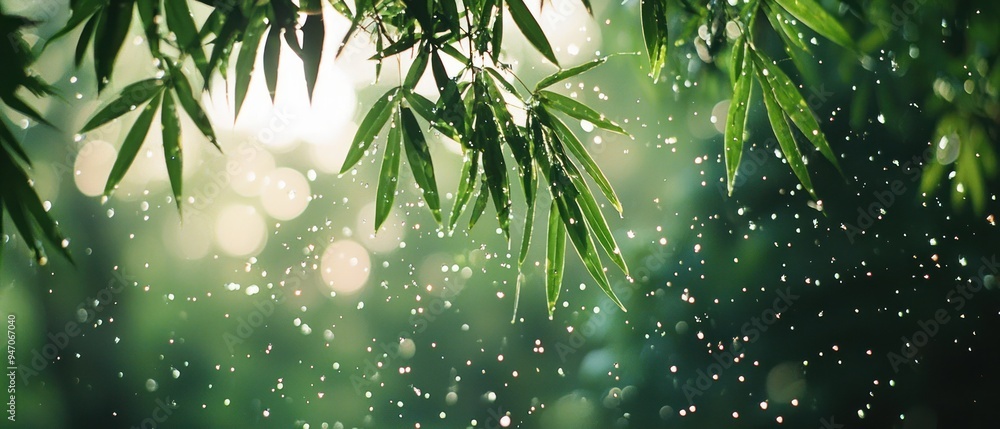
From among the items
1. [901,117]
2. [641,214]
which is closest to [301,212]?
[641,214]

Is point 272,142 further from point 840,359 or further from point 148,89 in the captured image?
point 148,89

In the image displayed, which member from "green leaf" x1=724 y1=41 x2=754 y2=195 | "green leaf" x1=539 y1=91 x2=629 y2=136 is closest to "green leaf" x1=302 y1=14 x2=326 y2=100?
"green leaf" x1=539 y1=91 x2=629 y2=136

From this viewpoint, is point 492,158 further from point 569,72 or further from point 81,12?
point 81,12

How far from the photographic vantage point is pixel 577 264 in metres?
3.88

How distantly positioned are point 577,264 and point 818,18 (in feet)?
10.1

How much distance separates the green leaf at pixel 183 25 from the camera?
2.17ft

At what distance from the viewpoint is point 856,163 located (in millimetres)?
2342

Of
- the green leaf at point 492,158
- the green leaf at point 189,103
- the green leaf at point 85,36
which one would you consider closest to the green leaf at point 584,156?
the green leaf at point 492,158

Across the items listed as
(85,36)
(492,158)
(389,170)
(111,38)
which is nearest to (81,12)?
(85,36)

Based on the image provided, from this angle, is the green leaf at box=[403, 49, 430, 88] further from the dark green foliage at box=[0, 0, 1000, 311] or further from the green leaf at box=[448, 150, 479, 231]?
the green leaf at box=[448, 150, 479, 231]

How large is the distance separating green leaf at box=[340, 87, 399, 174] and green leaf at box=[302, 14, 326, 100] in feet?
0.57

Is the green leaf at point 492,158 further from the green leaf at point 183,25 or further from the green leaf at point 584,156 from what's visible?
the green leaf at point 183,25

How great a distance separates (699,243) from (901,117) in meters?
1.27

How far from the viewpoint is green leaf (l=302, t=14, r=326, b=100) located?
656mm
